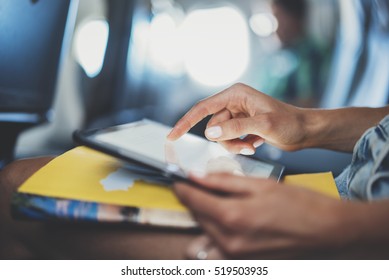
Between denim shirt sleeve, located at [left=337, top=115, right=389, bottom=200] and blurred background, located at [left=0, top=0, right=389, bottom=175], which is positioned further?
blurred background, located at [left=0, top=0, right=389, bottom=175]

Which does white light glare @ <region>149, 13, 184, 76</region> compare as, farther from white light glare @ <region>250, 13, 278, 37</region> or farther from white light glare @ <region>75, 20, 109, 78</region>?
white light glare @ <region>250, 13, 278, 37</region>

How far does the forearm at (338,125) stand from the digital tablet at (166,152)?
17 centimetres

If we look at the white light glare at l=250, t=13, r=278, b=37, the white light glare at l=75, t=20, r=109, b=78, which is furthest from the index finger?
the white light glare at l=250, t=13, r=278, b=37

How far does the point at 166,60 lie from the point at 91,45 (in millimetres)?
1641

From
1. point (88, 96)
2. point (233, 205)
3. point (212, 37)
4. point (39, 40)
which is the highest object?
point (212, 37)

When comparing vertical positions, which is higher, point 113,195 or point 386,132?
point 386,132

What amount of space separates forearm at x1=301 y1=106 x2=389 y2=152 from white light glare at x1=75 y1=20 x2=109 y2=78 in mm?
1478

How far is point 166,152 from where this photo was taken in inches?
24.0

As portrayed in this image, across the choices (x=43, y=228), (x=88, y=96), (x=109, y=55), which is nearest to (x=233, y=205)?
(x=43, y=228)

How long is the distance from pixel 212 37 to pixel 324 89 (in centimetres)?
159

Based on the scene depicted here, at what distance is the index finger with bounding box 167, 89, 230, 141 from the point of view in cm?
74

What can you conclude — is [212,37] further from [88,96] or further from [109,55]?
[88,96]

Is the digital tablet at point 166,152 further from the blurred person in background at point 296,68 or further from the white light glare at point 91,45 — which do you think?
the blurred person in background at point 296,68

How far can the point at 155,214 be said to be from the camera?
0.48m
